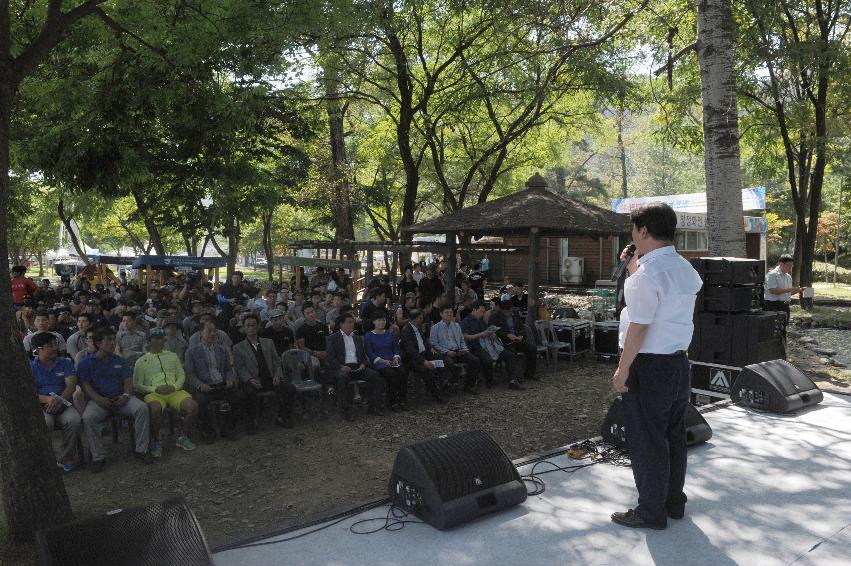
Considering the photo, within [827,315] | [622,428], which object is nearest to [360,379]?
[622,428]

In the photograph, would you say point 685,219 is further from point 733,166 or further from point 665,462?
point 665,462

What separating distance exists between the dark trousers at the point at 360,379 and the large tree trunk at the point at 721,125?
4.64m

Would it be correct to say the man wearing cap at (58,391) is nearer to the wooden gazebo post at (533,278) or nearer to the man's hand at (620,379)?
the man's hand at (620,379)

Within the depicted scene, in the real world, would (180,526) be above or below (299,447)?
above

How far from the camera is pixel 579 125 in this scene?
21422 mm

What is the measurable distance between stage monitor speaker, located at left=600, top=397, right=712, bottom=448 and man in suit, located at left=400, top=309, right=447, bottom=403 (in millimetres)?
3622

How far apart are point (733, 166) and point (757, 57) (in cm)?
203

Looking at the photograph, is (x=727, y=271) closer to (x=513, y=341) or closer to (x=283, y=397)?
(x=513, y=341)

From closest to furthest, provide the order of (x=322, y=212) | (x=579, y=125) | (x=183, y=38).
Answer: (x=183, y=38), (x=579, y=125), (x=322, y=212)

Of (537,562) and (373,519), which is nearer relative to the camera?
(537,562)

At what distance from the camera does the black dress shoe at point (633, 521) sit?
149 inches

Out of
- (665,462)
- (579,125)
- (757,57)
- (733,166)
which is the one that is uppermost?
(579,125)

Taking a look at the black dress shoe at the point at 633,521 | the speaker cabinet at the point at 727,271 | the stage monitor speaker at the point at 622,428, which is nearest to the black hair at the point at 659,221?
the black dress shoe at the point at 633,521

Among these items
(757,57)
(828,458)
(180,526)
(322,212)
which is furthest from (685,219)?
(180,526)
